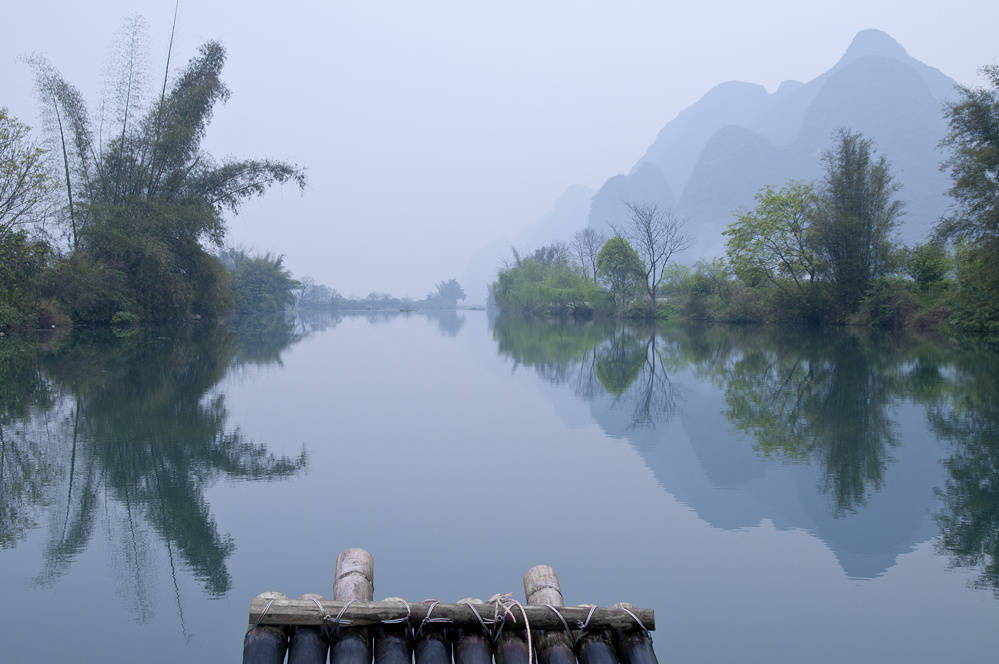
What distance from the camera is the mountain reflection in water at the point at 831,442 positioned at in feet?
14.1

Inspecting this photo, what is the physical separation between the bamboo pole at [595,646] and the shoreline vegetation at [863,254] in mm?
20289

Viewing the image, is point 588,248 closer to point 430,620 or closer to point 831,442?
point 831,442

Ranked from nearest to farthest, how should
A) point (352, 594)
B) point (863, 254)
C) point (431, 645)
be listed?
point (431, 645) < point (352, 594) < point (863, 254)

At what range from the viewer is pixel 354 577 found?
299 centimetres

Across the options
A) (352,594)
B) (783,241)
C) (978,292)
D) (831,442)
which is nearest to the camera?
(352,594)

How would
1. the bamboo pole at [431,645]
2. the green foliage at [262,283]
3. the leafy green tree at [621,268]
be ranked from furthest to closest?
the green foliage at [262,283], the leafy green tree at [621,268], the bamboo pole at [431,645]

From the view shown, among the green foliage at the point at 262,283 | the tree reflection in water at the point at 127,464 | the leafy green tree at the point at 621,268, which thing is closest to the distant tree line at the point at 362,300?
the green foliage at the point at 262,283

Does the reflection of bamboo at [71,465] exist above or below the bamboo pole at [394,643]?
above

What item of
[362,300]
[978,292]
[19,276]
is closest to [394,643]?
[19,276]

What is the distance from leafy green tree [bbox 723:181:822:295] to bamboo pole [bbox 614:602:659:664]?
28.5 m

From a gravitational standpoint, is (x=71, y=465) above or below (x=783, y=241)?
below

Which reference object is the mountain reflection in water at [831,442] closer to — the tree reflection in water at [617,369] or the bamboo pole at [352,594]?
the tree reflection in water at [617,369]

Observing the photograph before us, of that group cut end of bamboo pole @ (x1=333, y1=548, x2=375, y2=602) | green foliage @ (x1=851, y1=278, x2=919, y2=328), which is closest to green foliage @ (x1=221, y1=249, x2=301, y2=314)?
green foliage @ (x1=851, y1=278, x2=919, y2=328)

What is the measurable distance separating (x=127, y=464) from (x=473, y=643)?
402 centimetres
